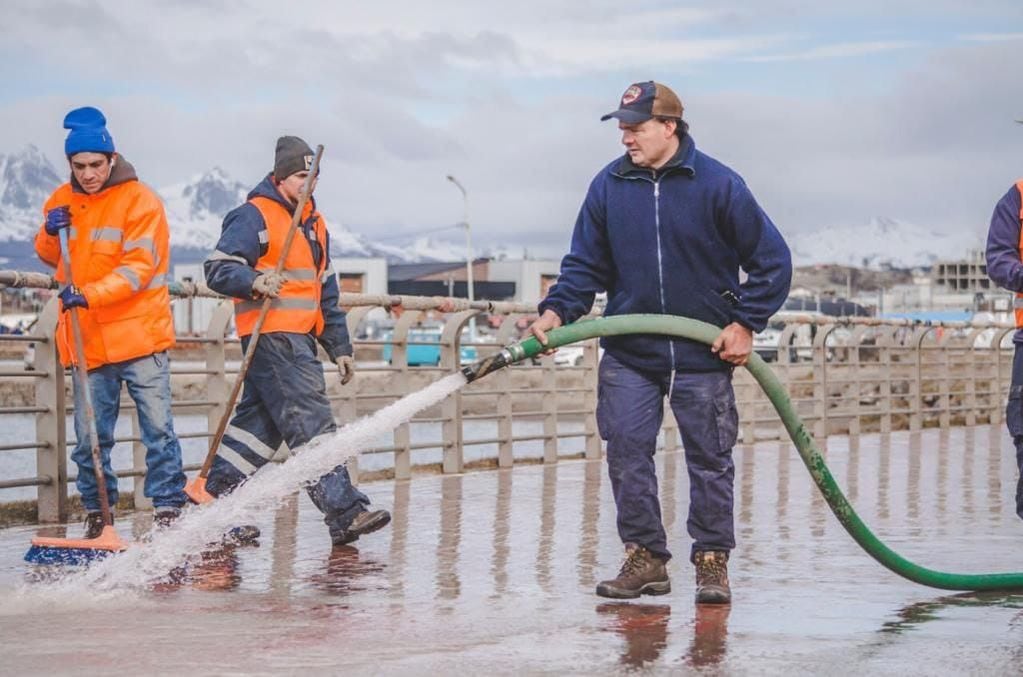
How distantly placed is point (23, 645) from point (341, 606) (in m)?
1.22

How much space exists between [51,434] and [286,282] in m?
2.20

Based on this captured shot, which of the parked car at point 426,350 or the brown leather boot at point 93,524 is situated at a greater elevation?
the parked car at point 426,350

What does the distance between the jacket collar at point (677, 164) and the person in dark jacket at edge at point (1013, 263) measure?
1578 mm

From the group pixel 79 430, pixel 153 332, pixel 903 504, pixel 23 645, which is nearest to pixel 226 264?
pixel 153 332

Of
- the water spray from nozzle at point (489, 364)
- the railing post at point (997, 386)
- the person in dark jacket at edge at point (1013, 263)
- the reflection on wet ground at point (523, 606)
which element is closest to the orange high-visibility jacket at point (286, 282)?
the reflection on wet ground at point (523, 606)

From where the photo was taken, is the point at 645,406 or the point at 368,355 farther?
the point at 368,355

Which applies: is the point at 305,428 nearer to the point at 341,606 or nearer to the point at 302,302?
the point at 302,302

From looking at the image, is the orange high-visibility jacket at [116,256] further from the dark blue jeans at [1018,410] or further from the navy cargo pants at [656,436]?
the dark blue jeans at [1018,410]

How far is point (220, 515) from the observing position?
7855 mm

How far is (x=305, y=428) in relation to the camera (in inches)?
325

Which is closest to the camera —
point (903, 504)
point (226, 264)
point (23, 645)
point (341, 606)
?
point (23, 645)

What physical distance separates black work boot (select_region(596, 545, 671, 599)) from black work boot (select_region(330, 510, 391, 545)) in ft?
5.93

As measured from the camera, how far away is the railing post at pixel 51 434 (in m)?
9.67

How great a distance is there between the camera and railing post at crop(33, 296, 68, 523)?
9.67 meters
